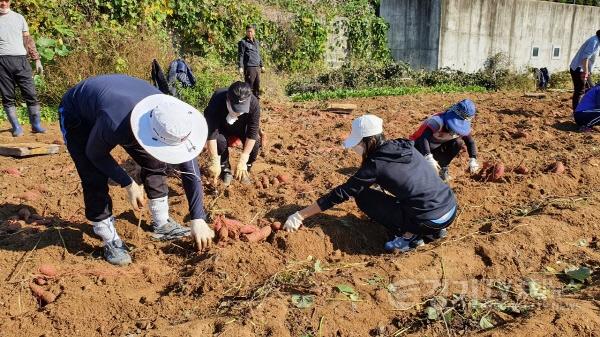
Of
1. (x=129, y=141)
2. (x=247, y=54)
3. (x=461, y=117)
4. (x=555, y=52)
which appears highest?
(x=129, y=141)

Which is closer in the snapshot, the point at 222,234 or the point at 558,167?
the point at 222,234

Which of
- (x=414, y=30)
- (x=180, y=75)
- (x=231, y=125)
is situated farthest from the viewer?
(x=414, y=30)

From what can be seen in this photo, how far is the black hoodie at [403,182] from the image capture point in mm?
2926

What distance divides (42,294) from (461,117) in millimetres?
3382

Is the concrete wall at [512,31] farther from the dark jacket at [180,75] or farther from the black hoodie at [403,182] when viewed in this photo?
the black hoodie at [403,182]

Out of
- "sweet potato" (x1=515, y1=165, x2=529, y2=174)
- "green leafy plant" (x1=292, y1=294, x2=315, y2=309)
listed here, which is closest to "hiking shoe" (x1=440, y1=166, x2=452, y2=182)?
"sweet potato" (x1=515, y1=165, x2=529, y2=174)

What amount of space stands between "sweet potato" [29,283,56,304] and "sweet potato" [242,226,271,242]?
121 centimetres

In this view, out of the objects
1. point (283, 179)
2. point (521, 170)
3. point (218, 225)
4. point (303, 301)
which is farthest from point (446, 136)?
point (303, 301)

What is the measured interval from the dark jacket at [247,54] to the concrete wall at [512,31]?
24.1ft

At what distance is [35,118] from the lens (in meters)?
5.86

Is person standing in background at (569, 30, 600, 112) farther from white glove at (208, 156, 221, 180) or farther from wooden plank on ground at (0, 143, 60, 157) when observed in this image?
wooden plank on ground at (0, 143, 60, 157)

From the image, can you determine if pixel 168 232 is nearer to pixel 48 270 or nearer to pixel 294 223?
pixel 48 270

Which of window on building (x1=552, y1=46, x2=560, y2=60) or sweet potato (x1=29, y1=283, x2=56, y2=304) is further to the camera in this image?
window on building (x1=552, y1=46, x2=560, y2=60)

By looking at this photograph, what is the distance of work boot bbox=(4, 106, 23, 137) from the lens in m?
5.61
